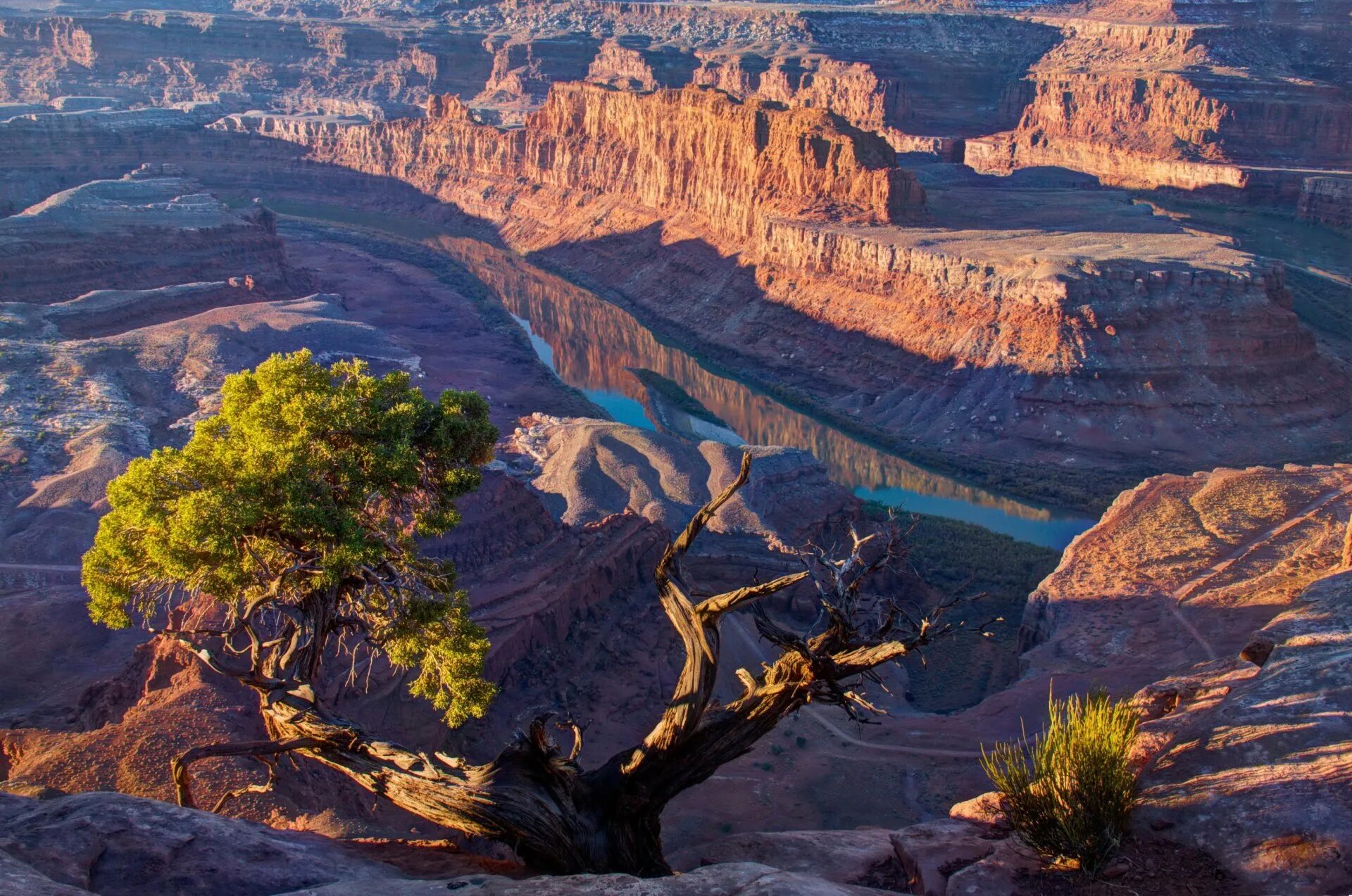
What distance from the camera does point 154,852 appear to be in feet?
40.1

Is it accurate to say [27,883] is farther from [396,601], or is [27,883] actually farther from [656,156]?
[656,156]

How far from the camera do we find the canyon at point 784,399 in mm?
15469

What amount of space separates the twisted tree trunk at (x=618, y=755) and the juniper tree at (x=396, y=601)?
0.03 m

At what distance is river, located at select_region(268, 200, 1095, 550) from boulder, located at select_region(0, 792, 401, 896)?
112 ft

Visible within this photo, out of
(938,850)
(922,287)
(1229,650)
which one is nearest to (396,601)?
(938,850)

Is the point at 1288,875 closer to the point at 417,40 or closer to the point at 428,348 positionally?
the point at 428,348

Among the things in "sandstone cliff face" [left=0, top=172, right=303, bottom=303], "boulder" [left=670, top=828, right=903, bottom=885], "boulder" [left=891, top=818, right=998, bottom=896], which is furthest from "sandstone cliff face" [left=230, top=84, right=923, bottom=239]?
"boulder" [left=891, top=818, right=998, bottom=896]

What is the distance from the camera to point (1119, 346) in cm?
5169

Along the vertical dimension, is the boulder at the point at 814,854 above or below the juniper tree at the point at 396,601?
below

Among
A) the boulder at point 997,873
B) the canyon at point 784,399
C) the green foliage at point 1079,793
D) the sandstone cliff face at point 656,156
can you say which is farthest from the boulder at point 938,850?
the sandstone cliff face at point 656,156

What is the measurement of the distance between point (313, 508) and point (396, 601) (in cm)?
204

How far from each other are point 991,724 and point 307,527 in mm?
15748

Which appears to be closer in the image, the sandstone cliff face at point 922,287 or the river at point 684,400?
the river at point 684,400

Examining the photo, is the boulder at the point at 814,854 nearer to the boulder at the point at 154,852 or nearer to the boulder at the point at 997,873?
the boulder at the point at 997,873
